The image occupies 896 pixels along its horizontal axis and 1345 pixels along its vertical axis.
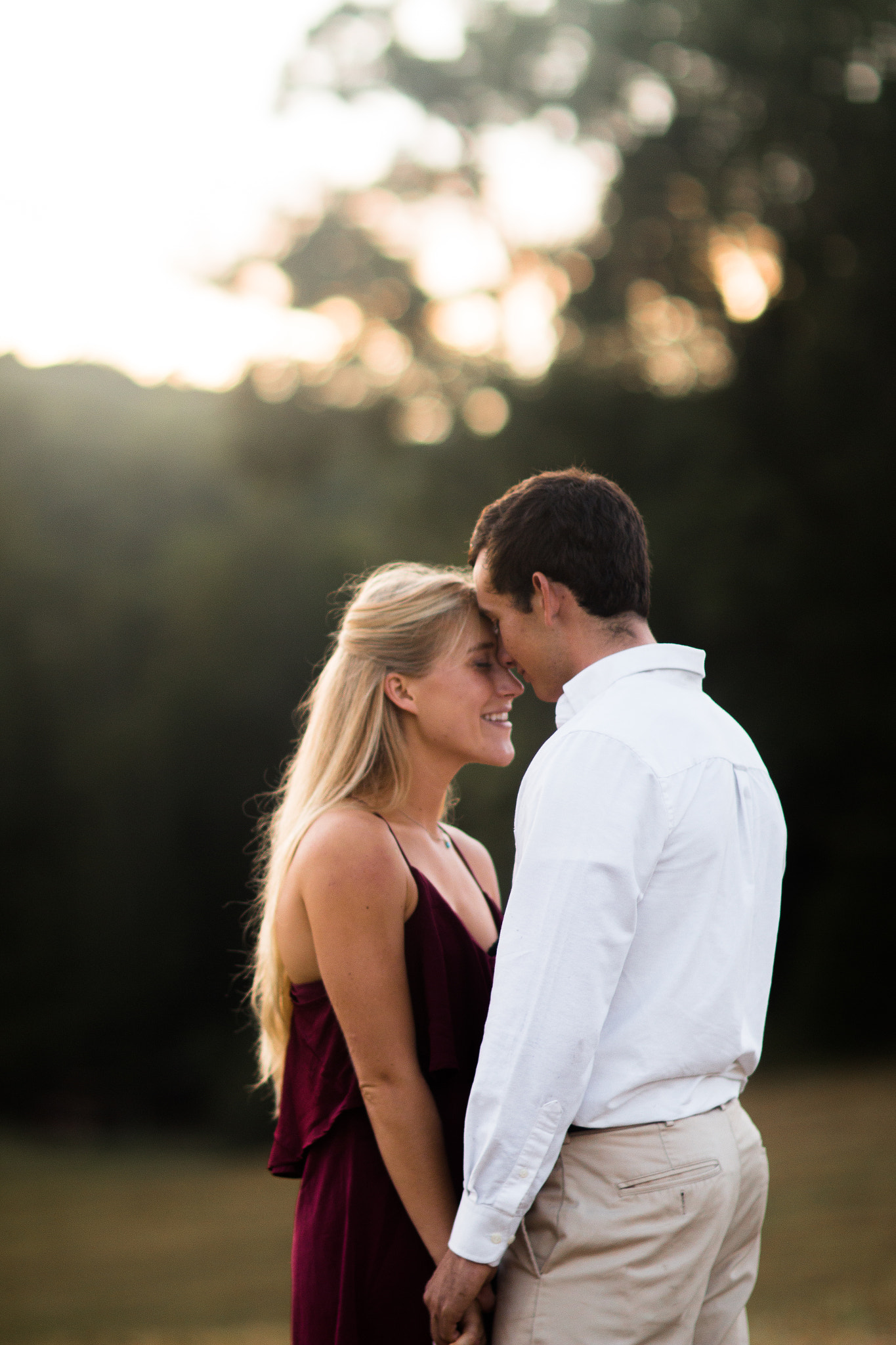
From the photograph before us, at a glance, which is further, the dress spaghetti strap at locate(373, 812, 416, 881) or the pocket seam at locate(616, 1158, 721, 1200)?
the dress spaghetti strap at locate(373, 812, 416, 881)

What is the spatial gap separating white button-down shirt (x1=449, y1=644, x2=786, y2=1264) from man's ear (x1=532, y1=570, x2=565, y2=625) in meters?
0.19

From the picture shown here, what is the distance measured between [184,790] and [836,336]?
Answer: 512 inches

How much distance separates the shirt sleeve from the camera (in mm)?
1855

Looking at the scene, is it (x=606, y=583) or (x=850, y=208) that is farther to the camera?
(x=850, y=208)

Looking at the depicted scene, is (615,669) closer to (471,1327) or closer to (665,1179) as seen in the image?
(665,1179)

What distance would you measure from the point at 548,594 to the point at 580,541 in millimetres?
112

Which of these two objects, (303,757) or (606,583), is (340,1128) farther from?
(606,583)

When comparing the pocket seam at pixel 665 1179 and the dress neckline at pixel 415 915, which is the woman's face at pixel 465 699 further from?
the pocket seam at pixel 665 1179

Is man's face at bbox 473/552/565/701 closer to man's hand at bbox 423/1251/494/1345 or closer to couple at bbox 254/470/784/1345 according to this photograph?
couple at bbox 254/470/784/1345

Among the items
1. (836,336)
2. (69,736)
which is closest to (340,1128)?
(836,336)

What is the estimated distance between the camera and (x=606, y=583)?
217cm

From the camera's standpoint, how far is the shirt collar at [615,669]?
6.95ft

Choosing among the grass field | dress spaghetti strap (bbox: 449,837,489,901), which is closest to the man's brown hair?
dress spaghetti strap (bbox: 449,837,489,901)

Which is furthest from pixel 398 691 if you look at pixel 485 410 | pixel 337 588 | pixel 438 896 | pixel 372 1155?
pixel 485 410
